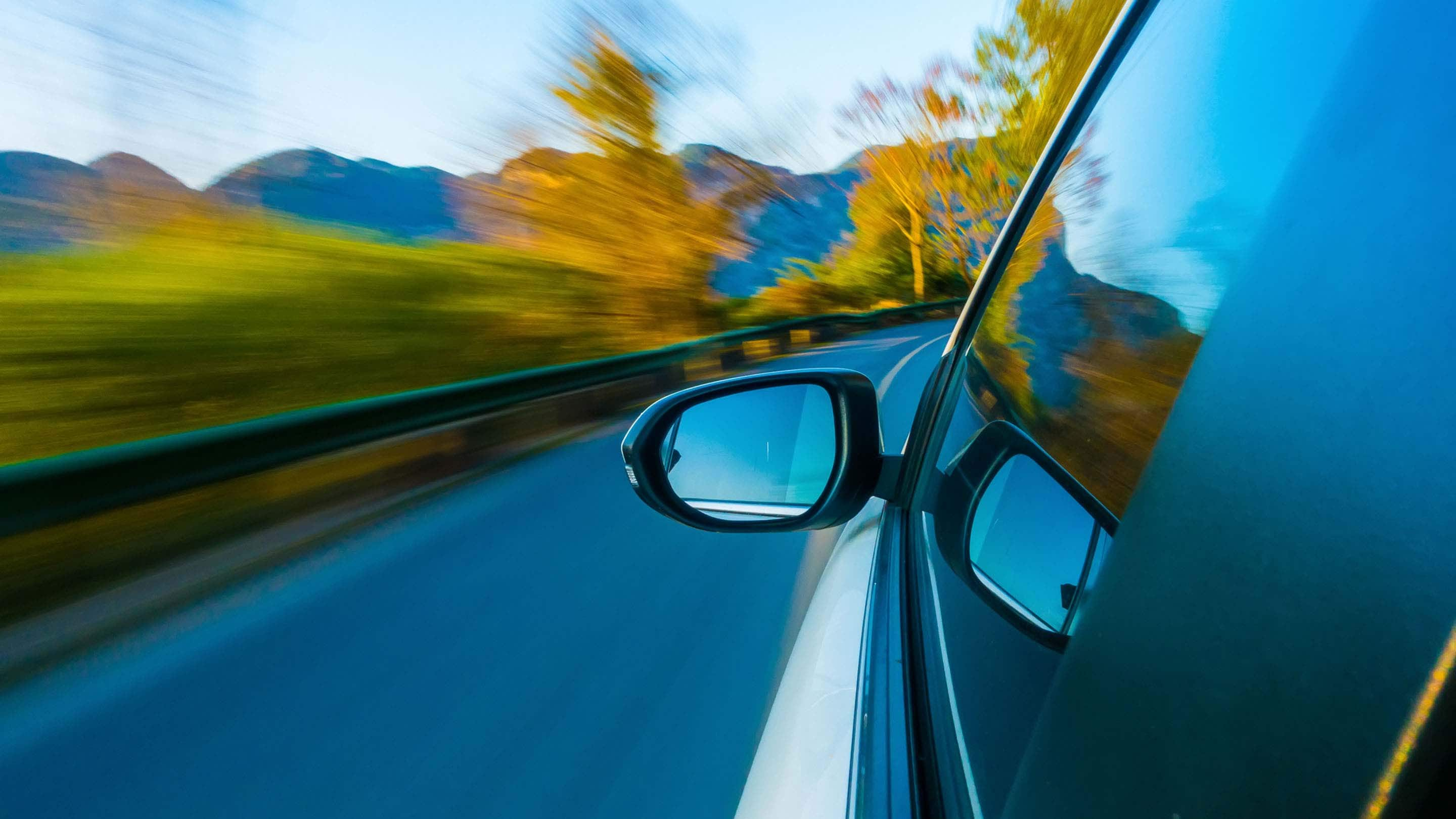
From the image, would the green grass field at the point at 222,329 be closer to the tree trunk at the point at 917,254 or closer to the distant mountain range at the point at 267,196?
the distant mountain range at the point at 267,196

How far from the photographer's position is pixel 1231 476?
53cm

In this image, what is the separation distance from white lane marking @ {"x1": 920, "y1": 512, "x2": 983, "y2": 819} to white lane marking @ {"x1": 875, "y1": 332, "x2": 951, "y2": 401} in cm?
470

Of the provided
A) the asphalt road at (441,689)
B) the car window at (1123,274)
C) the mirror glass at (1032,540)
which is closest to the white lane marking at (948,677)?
the car window at (1123,274)

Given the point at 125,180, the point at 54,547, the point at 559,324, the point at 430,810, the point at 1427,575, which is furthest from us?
the point at 559,324

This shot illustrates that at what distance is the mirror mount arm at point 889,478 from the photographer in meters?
1.77

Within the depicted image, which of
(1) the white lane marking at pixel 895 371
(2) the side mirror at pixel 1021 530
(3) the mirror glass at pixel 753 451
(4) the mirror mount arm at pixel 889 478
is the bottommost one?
(1) the white lane marking at pixel 895 371

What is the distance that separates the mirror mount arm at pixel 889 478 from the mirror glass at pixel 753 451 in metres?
0.19

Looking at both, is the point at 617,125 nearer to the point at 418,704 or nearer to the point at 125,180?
the point at 125,180

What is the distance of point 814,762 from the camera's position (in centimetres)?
129

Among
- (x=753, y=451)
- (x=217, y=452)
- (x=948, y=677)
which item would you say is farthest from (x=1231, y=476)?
Answer: (x=217, y=452)

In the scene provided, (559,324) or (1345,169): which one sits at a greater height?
(1345,169)

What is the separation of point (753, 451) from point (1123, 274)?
1787mm

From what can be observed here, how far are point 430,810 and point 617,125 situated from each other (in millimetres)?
13803

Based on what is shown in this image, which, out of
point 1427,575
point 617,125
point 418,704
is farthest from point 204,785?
point 617,125
